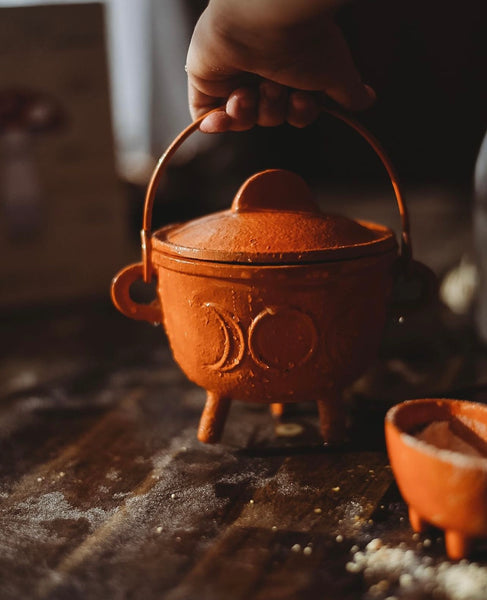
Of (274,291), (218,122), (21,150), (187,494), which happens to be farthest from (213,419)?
(21,150)

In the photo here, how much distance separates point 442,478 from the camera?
82 centimetres

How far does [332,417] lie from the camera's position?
118 centimetres

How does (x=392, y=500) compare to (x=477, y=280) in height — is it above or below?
below

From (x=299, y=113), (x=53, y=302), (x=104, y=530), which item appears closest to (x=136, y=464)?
(x=104, y=530)

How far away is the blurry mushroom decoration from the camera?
204cm

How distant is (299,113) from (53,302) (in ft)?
4.63

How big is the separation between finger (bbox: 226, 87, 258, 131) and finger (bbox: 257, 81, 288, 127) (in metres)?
0.01

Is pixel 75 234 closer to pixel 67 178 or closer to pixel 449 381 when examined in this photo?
pixel 67 178

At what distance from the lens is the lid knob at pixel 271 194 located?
1.13 m

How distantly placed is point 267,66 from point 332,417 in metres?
0.61

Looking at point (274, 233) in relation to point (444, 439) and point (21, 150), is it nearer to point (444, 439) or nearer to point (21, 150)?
point (444, 439)

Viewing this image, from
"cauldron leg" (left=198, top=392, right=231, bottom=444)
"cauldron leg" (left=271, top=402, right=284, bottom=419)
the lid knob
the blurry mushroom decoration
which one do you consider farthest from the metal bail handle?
the blurry mushroom decoration

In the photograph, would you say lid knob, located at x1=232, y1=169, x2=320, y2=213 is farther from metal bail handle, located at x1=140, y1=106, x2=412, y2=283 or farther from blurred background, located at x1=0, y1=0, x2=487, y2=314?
blurred background, located at x1=0, y1=0, x2=487, y2=314

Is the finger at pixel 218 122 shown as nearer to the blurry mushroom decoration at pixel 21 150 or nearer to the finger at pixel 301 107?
the finger at pixel 301 107
